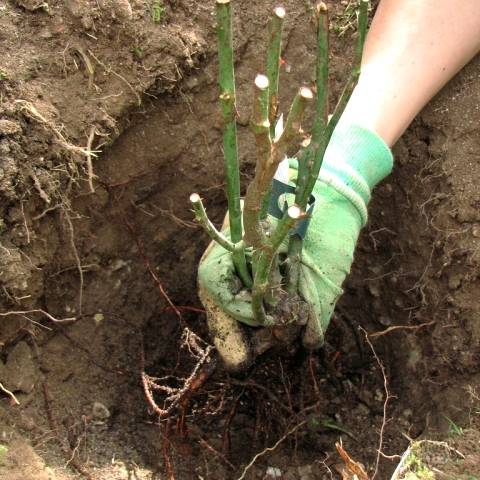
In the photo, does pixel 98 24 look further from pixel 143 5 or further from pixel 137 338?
pixel 137 338

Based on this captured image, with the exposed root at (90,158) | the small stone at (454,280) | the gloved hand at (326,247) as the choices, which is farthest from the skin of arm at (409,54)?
the exposed root at (90,158)

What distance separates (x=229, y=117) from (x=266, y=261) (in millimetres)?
241

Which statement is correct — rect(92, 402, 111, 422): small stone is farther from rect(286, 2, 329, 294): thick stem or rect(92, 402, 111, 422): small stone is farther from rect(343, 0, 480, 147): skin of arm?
rect(343, 0, 480, 147): skin of arm

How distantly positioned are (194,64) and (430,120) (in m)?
0.60

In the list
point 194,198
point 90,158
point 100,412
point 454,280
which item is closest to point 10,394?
point 100,412

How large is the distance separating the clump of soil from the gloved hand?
10 cm

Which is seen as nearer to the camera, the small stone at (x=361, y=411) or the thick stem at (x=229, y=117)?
the thick stem at (x=229, y=117)

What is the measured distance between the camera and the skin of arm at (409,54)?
4.47 feet

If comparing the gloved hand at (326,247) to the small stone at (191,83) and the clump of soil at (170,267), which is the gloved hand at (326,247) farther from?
the small stone at (191,83)

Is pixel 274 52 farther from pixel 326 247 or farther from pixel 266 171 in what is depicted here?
pixel 326 247

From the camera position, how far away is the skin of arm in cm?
136

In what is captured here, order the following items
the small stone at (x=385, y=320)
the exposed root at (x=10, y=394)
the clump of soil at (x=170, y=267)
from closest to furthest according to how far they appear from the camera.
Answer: the exposed root at (x=10, y=394) < the clump of soil at (x=170, y=267) < the small stone at (x=385, y=320)

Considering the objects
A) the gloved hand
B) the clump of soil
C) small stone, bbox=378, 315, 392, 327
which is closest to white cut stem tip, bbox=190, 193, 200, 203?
the gloved hand

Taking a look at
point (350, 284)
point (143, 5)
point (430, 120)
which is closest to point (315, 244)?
point (350, 284)
